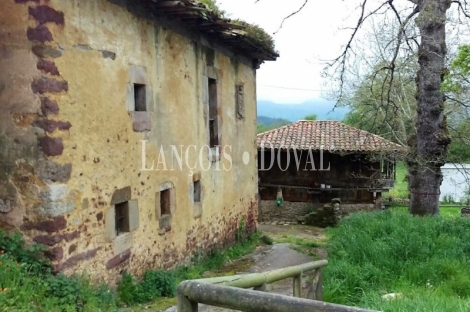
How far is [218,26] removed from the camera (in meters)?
8.02

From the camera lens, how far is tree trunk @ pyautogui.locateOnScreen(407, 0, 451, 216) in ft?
31.2

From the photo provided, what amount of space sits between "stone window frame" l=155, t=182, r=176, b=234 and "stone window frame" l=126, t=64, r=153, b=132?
1.02 m

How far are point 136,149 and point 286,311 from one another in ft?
16.3

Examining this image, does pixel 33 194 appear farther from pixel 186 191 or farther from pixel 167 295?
pixel 186 191

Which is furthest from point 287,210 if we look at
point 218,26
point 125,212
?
point 125,212

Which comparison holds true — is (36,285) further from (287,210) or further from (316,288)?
(287,210)

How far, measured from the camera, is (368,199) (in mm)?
16844

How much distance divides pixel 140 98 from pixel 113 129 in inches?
35.8

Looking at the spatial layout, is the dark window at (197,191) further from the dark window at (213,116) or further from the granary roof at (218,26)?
the granary roof at (218,26)

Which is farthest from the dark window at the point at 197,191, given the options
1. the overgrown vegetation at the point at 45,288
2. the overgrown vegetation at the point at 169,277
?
the overgrown vegetation at the point at 45,288

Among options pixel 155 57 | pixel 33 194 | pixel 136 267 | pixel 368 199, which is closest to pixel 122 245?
pixel 136 267

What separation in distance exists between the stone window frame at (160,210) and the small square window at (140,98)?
4.16ft

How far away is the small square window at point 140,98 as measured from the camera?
21.6 ft

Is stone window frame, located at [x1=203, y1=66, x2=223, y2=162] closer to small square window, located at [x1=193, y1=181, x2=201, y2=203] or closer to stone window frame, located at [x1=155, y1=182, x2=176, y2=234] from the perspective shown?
small square window, located at [x1=193, y1=181, x2=201, y2=203]
